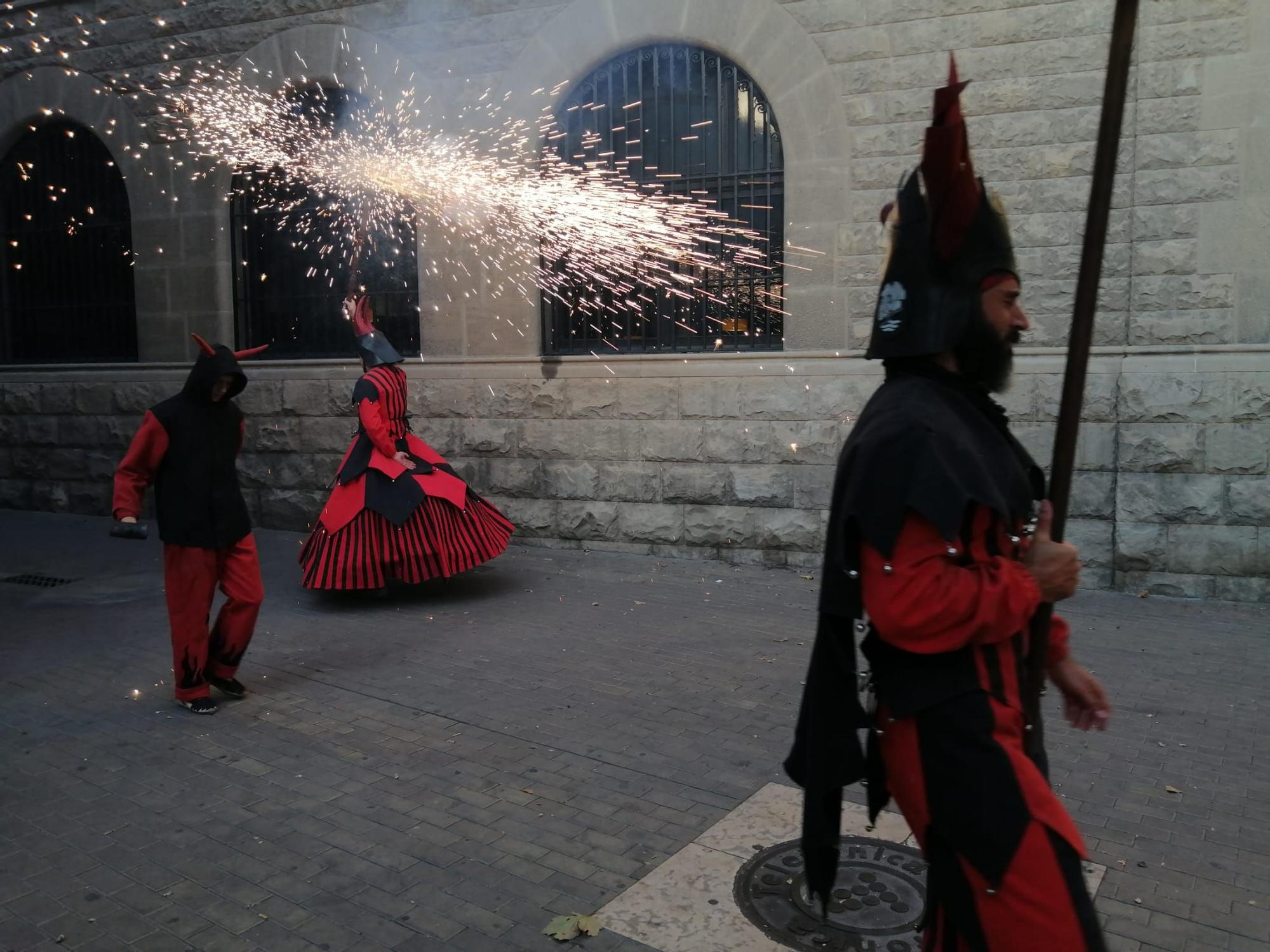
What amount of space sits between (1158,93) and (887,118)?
77.9 inches

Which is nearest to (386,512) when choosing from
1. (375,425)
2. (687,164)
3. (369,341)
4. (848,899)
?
(375,425)

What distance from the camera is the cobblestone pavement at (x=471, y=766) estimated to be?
3.60 meters

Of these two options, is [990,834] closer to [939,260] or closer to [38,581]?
[939,260]

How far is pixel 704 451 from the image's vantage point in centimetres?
934

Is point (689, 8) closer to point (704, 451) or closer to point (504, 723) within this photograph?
point (704, 451)

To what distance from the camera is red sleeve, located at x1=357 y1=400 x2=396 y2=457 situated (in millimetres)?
7836

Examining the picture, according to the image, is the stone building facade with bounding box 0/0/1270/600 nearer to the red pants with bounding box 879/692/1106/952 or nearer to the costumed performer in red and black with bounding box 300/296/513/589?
the costumed performer in red and black with bounding box 300/296/513/589

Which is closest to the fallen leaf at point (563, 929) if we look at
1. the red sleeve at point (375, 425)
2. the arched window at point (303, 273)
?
the red sleeve at point (375, 425)

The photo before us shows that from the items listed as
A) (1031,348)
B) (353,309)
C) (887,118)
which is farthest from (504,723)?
(887,118)

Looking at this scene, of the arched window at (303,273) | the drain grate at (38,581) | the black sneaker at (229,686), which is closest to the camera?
the black sneaker at (229,686)

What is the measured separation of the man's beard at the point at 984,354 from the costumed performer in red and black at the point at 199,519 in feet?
14.5

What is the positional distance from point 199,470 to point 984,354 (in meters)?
4.60

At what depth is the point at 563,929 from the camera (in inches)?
135

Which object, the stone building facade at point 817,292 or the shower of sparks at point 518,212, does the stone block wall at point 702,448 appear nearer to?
the stone building facade at point 817,292
